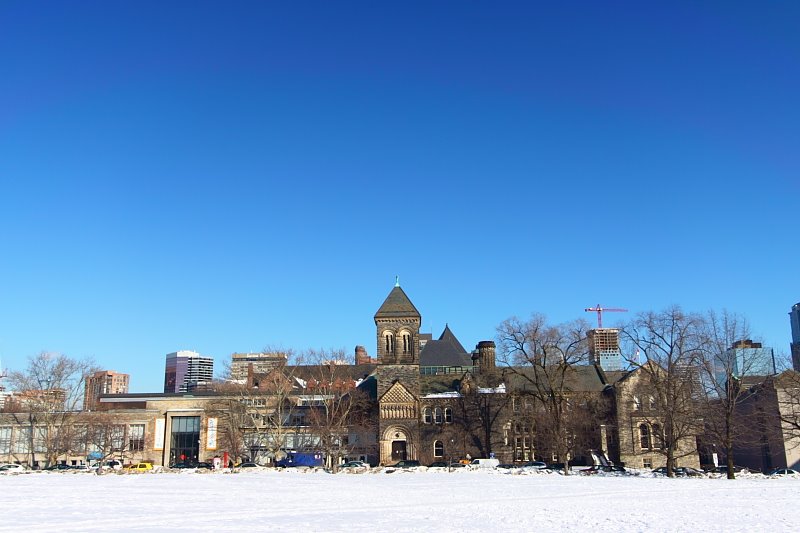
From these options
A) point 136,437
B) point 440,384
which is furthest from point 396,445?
point 136,437

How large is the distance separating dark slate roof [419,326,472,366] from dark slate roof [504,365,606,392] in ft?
35.0

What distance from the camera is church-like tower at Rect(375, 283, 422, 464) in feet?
247

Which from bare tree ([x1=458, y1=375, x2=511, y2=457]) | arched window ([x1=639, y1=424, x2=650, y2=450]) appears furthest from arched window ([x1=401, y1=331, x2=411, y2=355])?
arched window ([x1=639, y1=424, x2=650, y2=450])

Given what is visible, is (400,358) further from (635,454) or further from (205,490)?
(205,490)

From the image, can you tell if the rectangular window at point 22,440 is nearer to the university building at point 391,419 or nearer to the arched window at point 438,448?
the university building at point 391,419

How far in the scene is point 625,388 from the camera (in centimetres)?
7438

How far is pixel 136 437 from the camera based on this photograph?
82938mm

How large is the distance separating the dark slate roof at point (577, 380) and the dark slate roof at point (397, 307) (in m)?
12.0

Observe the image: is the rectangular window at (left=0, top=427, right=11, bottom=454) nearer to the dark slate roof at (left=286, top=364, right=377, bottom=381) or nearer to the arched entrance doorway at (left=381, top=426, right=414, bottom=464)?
the dark slate roof at (left=286, top=364, right=377, bottom=381)

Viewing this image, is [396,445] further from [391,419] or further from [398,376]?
[398,376]

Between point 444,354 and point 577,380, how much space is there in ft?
57.2

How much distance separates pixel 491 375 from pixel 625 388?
535 inches

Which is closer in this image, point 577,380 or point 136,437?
point 577,380

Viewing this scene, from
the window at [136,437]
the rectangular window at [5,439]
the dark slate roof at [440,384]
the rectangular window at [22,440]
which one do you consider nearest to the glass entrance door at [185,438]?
the window at [136,437]
